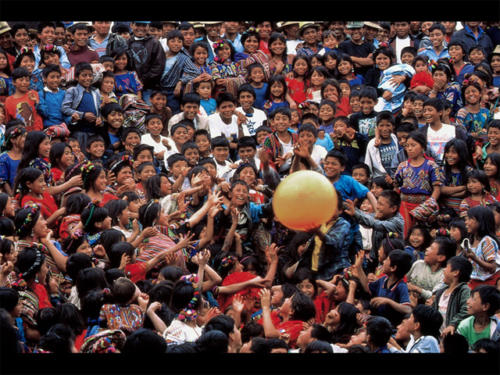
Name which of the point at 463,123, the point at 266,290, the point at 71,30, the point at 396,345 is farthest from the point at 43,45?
the point at 396,345

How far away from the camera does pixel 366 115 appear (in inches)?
505

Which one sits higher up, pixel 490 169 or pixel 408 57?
pixel 408 57

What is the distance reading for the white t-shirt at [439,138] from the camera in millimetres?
12031

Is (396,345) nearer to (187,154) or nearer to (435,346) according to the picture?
(435,346)

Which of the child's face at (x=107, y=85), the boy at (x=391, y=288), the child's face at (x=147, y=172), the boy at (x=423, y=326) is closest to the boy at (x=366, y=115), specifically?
the child's face at (x=147, y=172)

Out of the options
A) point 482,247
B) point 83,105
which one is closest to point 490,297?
point 482,247

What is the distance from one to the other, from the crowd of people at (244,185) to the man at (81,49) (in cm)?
3

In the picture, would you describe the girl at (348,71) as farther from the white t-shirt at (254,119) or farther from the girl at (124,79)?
the girl at (124,79)

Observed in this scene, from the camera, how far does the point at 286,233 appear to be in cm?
1053

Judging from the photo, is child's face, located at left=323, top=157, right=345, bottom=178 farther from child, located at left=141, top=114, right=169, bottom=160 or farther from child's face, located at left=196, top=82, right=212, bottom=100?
child's face, located at left=196, top=82, right=212, bottom=100

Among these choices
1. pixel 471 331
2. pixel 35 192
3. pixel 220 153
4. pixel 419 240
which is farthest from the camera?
pixel 220 153

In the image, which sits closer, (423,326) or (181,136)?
(423,326)

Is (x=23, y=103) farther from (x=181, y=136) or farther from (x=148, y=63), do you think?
(x=148, y=63)

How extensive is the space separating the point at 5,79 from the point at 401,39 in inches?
237
